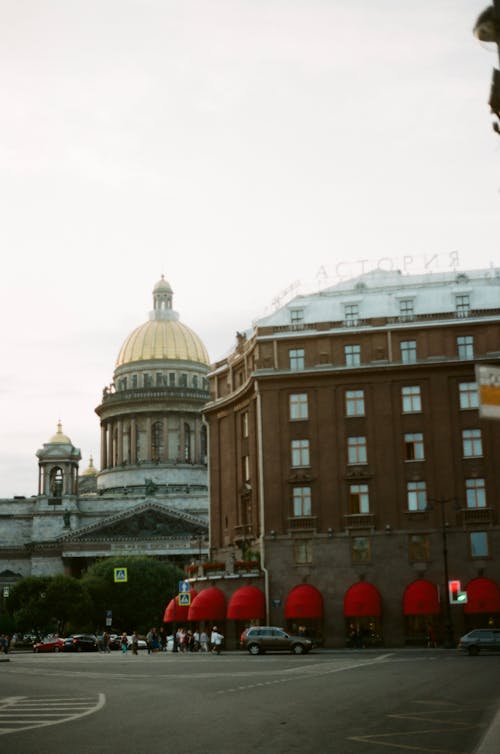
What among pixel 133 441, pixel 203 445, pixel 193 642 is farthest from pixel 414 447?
pixel 133 441

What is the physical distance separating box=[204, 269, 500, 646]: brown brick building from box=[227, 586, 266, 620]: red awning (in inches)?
8.3

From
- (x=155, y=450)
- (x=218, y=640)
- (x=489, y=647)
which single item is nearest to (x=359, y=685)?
(x=489, y=647)

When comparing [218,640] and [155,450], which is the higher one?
[155,450]

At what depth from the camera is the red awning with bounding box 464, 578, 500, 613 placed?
6538 centimetres

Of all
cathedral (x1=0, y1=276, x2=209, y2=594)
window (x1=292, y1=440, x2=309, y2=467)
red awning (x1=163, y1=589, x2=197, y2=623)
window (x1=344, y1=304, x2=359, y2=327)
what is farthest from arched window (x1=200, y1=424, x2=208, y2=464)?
window (x1=292, y1=440, x2=309, y2=467)

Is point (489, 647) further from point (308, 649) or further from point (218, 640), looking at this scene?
point (218, 640)

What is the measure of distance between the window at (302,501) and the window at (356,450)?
3.24 m

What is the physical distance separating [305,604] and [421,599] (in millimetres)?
6727

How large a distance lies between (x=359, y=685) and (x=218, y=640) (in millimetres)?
33695

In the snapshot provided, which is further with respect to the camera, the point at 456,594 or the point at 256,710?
the point at 456,594

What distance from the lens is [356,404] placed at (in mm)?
72000

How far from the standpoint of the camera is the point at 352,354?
73.0 metres

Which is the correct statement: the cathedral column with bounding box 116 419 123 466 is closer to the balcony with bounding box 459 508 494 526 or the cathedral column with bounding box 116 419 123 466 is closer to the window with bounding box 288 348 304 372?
the window with bounding box 288 348 304 372

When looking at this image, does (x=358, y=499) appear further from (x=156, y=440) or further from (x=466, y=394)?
(x=156, y=440)
